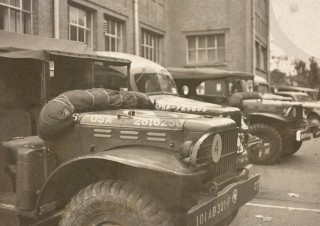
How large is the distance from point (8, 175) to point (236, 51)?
19.0 meters

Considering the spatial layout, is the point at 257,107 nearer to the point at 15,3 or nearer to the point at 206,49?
the point at 15,3

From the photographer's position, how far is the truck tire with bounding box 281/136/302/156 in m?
10.0

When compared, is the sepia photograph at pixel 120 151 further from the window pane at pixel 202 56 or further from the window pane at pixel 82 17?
the window pane at pixel 202 56

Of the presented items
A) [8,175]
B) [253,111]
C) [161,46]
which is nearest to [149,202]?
[8,175]

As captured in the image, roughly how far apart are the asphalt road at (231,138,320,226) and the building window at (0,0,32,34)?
21.7 ft

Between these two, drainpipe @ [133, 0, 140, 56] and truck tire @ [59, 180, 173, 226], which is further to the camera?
drainpipe @ [133, 0, 140, 56]

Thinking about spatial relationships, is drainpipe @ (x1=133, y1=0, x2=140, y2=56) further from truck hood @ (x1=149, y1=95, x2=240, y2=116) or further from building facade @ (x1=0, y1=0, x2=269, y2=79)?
truck hood @ (x1=149, y1=95, x2=240, y2=116)

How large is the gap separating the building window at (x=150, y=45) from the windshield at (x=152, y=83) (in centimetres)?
1095

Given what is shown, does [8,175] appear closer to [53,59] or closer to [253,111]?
[53,59]

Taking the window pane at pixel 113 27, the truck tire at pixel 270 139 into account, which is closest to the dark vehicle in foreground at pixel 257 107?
the truck tire at pixel 270 139

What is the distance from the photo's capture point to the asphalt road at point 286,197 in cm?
556

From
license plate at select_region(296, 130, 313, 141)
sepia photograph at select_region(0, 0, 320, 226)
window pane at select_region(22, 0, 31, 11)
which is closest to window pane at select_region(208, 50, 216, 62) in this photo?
window pane at select_region(22, 0, 31, 11)

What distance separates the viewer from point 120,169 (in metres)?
3.72

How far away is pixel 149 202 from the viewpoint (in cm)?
345
